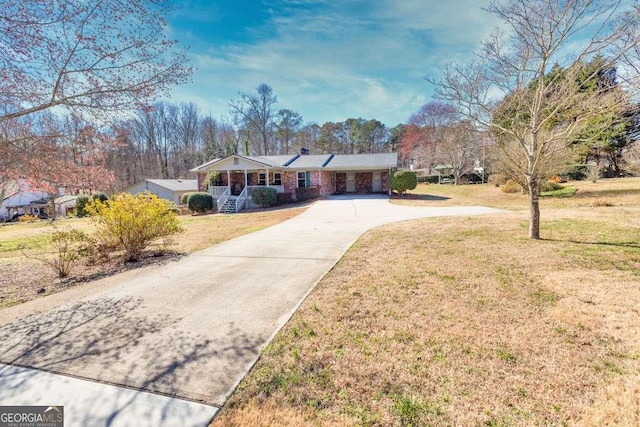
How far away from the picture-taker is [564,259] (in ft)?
19.6

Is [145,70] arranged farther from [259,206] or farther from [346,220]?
[259,206]

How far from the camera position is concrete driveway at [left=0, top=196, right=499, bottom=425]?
8.41 ft

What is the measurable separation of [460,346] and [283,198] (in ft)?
64.7

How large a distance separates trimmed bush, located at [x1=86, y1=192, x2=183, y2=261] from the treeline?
110 feet

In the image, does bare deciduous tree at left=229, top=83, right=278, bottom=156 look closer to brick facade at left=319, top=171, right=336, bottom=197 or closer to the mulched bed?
brick facade at left=319, top=171, right=336, bottom=197

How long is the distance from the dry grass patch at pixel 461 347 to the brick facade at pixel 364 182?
2040cm

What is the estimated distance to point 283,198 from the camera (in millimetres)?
22266

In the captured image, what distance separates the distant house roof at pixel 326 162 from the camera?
22.8 meters

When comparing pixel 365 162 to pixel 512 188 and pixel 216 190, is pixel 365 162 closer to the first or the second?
pixel 512 188

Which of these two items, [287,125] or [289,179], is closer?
[289,179]

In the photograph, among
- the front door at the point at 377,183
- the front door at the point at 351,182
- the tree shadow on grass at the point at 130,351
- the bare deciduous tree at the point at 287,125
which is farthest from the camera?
the bare deciduous tree at the point at 287,125

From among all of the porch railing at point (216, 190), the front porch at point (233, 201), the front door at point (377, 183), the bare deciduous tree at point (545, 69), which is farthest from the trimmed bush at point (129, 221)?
the front door at point (377, 183)

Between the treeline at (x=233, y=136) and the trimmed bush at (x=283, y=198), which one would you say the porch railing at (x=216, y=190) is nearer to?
the trimmed bush at (x=283, y=198)

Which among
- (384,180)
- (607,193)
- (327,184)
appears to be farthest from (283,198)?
(607,193)
